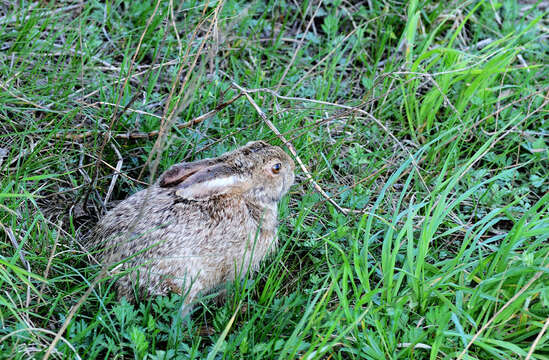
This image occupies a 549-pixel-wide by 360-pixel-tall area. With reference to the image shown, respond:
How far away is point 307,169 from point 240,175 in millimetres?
804

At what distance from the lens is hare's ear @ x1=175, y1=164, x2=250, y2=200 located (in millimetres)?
3244

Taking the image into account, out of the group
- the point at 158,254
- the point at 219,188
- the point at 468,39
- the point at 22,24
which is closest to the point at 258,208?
the point at 219,188

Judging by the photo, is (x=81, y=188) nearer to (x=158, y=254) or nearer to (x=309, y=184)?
(x=158, y=254)

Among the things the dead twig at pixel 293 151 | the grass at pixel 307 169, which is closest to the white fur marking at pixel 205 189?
the grass at pixel 307 169

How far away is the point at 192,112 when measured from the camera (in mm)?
4344

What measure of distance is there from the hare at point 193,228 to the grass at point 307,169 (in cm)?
13

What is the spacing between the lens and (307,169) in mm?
4180

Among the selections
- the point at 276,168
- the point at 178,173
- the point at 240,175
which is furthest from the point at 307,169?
the point at 178,173

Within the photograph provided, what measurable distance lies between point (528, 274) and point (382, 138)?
1592 millimetres

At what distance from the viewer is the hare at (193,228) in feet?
10.3

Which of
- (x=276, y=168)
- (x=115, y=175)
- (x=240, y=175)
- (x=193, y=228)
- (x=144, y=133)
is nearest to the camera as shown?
(x=193, y=228)

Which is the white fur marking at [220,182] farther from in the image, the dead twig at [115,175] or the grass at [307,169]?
the dead twig at [115,175]

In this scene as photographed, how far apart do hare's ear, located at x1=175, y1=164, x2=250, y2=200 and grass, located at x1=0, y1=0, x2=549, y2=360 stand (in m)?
0.29

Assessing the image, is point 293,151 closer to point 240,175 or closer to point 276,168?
point 276,168
